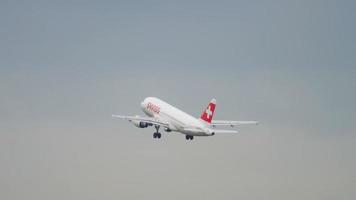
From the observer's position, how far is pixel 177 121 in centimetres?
17788

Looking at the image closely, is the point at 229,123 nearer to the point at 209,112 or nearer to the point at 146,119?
the point at 209,112

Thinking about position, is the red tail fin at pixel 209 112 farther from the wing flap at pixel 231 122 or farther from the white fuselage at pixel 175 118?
the wing flap at pixel 231 122

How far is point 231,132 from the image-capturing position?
16250 cm

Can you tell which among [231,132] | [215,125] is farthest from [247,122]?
[231,132]

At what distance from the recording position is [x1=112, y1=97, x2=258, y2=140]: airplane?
170875 millimetres

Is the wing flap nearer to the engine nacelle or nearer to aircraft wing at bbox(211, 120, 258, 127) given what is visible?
aircraft wing at bbox(211, 120, 258, 127)

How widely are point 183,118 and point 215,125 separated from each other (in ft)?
21.5

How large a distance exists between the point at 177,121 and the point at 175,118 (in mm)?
1643

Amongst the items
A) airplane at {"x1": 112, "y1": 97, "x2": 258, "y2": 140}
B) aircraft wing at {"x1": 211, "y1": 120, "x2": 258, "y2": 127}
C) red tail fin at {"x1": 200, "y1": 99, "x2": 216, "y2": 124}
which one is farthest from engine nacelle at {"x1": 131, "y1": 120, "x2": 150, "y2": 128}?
red tail fin at {"x1": 200, "y1": 99, "x2": 216, "y2": 124}

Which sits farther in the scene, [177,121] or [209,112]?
[177,121]

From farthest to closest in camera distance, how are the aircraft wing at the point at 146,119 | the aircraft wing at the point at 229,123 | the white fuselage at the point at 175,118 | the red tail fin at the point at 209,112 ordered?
the aircraft wing at the point at 146,119 < the aircraft wing at the point at 229,123 < the red tail fin at the point at 209,112 < the white fuselage at the point at 175,118

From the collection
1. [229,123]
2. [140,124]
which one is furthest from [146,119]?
[229,123]

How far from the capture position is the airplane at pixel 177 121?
17088 cm

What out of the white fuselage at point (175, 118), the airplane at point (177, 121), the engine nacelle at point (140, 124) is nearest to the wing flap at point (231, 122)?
the airplane at point (177, 121)
